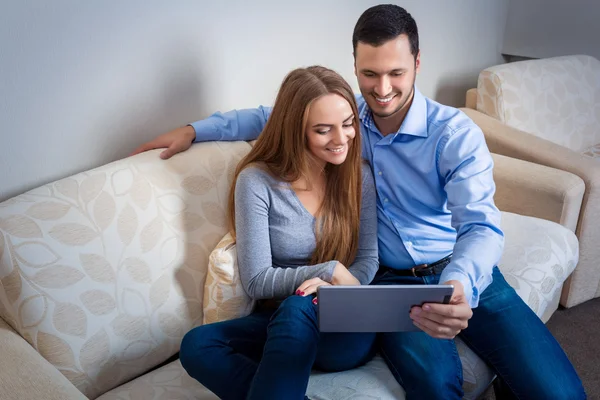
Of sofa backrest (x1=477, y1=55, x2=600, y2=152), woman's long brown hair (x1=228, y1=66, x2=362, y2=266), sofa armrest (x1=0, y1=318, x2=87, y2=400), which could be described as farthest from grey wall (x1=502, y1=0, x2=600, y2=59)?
sofa armrest (x1=0, y1=318, x2=87, y2=400)

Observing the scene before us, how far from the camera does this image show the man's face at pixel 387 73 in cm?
151

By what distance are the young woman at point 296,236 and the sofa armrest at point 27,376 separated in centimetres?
29

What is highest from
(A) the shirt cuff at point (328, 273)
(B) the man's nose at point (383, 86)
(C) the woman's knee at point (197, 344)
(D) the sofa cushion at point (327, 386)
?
(B) the man's nose at point (383, 86)

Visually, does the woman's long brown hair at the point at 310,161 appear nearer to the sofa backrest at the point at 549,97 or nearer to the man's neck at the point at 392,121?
the man's neck at the point at 392,121

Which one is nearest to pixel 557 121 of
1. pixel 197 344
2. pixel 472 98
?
pixel 472 98

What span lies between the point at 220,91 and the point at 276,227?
0.59m

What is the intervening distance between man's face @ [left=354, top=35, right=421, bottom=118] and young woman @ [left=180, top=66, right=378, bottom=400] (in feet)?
0.33

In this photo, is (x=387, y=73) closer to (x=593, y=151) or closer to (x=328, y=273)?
(x=328, y=273)

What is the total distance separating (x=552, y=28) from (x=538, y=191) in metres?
1.27

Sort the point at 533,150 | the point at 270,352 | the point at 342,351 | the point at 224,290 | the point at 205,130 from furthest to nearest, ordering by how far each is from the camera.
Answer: the point at 533,150 → the point at 205,130 → the point at 224,290 → the point at 342,351 → the point at 270,352

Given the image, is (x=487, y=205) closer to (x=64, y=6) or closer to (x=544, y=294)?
(x=544, y=294)

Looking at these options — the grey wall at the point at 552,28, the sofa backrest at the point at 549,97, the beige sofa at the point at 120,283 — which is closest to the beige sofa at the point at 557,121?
the sofa backrest at the point at 549,97

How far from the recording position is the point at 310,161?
155 centimetres

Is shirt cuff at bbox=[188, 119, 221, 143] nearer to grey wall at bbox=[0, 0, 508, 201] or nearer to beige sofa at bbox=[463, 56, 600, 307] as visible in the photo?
grey wall at bbox=[0, 0, 508, 201]
